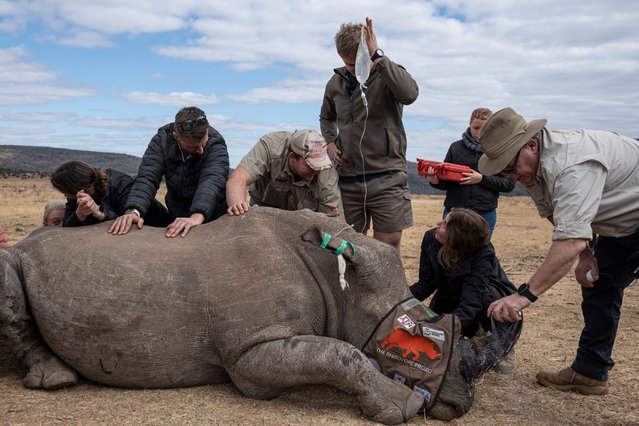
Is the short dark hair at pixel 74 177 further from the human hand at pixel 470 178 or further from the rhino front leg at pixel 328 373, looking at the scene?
the human hand at pixel 470 178

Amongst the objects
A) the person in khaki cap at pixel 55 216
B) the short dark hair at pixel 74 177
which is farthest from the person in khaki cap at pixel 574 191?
the person in khaki cap at pixel 55 216

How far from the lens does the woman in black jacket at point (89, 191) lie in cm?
536

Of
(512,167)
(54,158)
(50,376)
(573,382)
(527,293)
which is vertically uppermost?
(512,167)

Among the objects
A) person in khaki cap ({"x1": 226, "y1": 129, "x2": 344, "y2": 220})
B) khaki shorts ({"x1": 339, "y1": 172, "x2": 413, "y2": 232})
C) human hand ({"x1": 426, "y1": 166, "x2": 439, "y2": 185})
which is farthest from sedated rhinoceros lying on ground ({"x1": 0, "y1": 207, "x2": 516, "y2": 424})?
human hand ({"x1": 426, "y1": 166, "x2": 439, "y2": 185})

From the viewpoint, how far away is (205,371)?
476 cm

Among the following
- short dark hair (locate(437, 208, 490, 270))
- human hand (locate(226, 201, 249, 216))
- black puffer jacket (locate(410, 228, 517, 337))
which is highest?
human hand (locate(226, 201, 249, 216))

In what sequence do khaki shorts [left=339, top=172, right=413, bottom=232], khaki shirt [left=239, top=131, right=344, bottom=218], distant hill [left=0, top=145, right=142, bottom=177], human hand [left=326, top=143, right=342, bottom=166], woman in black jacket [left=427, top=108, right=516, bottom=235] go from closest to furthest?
khaki shirt [left=239, top=131, right=344, bottom=218] → khaki shorts [left=339, top=172, right=413, bottom=232] → human hand [left=326, top=143, right=342, bottom=166] → woman in black jacket [left=427, top=108, right=516, bottom=235] → distant hill [left=0, top=145, right=142, bottom=177]

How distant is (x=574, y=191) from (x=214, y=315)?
251cm

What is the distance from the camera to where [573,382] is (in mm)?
5414

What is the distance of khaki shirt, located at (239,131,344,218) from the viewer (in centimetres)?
598

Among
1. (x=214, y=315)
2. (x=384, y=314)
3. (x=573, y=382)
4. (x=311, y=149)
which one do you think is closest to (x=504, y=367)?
(x=573, y=382)

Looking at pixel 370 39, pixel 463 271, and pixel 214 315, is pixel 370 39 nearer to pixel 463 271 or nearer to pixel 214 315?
pixel 463 271

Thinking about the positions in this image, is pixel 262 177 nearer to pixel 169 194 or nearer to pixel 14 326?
pixel 169 194

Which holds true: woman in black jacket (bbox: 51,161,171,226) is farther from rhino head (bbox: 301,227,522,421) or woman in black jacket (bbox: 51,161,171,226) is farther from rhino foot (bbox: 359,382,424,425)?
rhino foot (bbox: 359,382,424,425)
